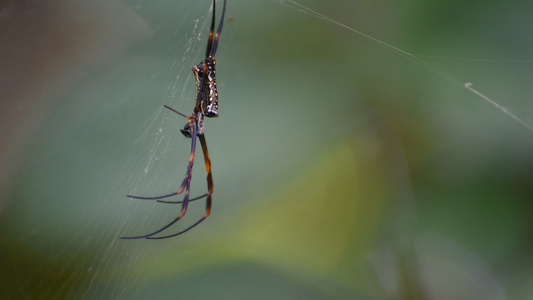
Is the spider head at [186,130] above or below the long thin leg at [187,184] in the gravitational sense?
above

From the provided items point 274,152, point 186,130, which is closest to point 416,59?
point 274,152

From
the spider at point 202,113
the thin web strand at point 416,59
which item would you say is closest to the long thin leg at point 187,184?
the spider at point 202,113

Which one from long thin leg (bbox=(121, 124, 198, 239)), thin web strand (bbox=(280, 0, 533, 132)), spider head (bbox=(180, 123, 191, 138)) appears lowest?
long thin leg (bbox=(121, 124, 198, 239))

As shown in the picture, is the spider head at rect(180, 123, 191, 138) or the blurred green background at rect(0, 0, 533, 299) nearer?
the blurred green background at rect(0, 0, 533, 299)

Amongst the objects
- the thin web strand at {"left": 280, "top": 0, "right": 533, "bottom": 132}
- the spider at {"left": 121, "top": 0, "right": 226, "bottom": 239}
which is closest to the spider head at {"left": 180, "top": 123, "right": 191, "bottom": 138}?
the spider at {"left": 121, "top": 0, "right": 226, "bottom": 239}

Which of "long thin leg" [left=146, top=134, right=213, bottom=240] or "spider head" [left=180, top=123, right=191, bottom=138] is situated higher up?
"spider head" [left=180, top=123, right=191, bottom=138]

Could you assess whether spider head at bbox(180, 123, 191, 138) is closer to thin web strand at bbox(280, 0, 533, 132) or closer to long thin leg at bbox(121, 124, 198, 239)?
long thin leg at bbox(121, 124, 198, 239)

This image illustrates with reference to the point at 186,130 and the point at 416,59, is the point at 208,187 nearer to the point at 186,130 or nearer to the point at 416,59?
→ the point at 186,130

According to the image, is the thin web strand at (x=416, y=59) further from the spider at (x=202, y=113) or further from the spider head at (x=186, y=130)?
the spider head at (x=186, y=130)

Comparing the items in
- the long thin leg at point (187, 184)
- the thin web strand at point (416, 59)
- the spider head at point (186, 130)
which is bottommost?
the long thin leg at point (187, 184)
